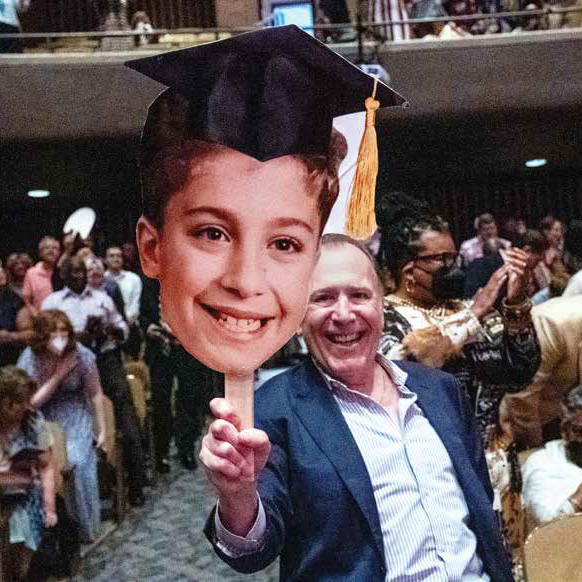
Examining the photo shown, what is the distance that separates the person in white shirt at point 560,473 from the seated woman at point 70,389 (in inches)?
70.5

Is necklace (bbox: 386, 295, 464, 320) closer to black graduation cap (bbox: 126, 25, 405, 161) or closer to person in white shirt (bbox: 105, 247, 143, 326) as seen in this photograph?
black graduation cap (bbox: 126, 25, 405, 161)

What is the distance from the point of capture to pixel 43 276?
4203 millimetres

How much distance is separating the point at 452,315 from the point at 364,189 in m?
0.68

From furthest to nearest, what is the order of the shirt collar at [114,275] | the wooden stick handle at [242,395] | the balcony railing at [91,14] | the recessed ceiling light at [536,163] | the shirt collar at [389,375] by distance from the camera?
1. the recessed ceiling light at [536,163]
2. the balcony railing at [91,14]
3. the shirt collar at [114,275]
4. the shirt collar at [389,375]
5. the wooden stick handle at [242,395]

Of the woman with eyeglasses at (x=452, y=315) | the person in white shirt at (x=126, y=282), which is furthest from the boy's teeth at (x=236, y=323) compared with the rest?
the person in white shirt at (x=126, y=282)

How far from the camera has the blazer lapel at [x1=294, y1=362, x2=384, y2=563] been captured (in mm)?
1212

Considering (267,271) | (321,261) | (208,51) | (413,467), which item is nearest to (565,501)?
(413,467)

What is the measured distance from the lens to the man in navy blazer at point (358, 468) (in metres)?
1.21

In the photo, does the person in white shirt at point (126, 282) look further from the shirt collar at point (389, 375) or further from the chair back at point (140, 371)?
the shirt collar at point (389, 375)

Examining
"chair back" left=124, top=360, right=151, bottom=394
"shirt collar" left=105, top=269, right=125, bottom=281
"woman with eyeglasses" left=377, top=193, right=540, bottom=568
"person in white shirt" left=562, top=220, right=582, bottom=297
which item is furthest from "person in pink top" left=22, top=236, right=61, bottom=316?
"woman with eyeglasses" left=377, top=193, right=540, bottom=568

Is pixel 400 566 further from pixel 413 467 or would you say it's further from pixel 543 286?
pixel 543 286

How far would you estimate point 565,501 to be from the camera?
2.03m

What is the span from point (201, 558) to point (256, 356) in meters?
2.32

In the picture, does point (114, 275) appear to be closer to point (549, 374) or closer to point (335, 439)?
point (549, 374)
